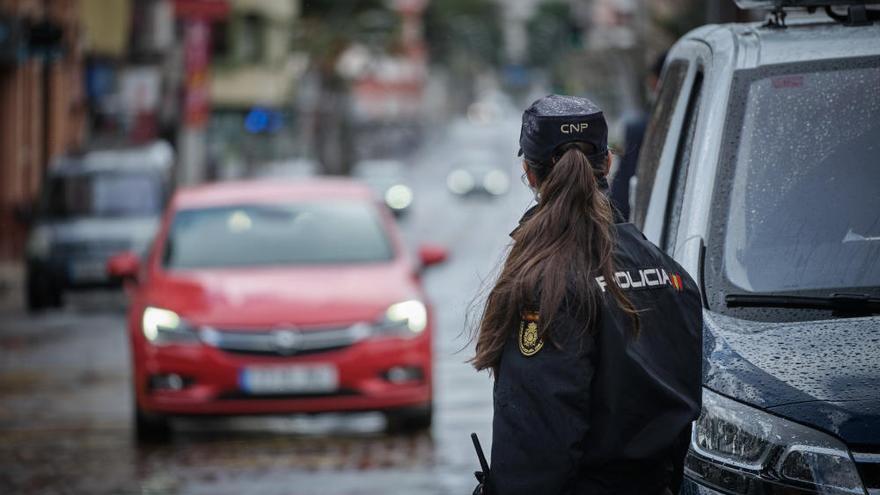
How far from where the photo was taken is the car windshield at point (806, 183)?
4.71 metres

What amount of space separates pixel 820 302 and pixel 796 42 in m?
1.07

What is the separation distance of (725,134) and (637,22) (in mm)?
36186

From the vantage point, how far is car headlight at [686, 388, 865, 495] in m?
3.80

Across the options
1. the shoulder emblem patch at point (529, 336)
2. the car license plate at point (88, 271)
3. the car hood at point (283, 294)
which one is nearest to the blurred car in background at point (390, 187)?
the car license plate at point (88, 271)

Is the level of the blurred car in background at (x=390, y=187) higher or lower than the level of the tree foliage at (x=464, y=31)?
higher

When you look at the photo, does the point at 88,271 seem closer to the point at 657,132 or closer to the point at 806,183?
the point at 657,132

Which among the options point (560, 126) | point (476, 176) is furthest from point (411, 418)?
point (476, 176)

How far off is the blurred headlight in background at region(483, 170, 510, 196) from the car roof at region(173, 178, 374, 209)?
6707 cm

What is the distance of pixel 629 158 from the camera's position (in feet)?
28.1

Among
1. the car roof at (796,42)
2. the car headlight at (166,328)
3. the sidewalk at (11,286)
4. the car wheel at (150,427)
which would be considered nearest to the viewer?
the car roof at (796,42)

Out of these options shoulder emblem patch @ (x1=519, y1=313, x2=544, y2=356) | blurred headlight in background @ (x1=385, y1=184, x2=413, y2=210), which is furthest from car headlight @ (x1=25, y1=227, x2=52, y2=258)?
blurred headlight in background @ (x1=385, y1=184, x2=413, y2=210)

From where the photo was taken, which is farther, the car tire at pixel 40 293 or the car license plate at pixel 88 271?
the car tire at pixel 40 293

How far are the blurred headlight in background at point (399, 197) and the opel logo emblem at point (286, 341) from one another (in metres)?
52.1

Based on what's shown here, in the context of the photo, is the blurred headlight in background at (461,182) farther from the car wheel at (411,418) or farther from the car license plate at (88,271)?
the car wheel at (411,418)
